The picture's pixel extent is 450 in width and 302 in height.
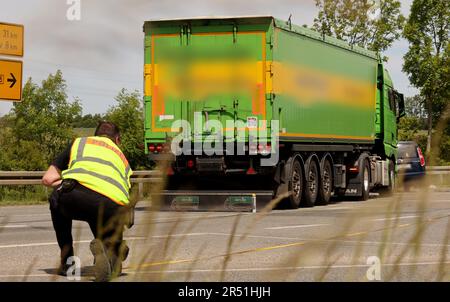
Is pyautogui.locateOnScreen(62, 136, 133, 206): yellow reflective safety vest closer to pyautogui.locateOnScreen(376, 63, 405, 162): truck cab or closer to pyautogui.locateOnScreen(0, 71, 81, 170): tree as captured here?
pyautogui.locateOnScreen(376, 63, 405, 162): truck cab

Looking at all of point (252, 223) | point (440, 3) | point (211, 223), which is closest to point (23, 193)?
point (211, 223)

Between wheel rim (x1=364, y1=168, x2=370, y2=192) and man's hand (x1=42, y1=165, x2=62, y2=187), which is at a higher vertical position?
man's hand (x1=42, y1=165, x2=62, y2=187)

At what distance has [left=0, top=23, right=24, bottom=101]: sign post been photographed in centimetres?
1744

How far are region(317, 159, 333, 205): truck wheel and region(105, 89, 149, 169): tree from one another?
13289mm

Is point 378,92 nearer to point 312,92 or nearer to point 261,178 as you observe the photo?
point 312,92

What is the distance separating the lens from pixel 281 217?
16.5m

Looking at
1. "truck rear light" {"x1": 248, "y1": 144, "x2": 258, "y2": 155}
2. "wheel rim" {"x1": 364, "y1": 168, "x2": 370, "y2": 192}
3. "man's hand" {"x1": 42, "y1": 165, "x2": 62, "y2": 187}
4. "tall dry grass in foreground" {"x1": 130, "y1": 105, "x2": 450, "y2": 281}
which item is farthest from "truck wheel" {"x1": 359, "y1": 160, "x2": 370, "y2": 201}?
"tall dry grass in foreground" {"x1": 130, "y1": 105, "x2": 450, "y2": 281}

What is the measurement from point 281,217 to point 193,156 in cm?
277

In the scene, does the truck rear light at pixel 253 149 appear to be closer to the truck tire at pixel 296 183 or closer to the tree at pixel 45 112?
the truck tire at pixel 296 183

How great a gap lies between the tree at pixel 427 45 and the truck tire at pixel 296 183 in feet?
146

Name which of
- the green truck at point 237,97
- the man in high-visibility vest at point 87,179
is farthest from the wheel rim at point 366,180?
the man in high-visibility vest at point 87,179

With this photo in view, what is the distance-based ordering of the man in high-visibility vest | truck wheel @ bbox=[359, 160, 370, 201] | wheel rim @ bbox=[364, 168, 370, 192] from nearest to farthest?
the man in high-visibility vest, truck wheel @ bbox=[359, 160, 370, 201], wheel rim @ bbox=[364, 168, 370, 192]

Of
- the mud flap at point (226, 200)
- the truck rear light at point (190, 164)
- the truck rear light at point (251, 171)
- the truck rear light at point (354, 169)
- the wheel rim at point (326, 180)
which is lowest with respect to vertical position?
the mud flap at point (226, 200)

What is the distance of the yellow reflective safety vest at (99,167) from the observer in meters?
7.03
